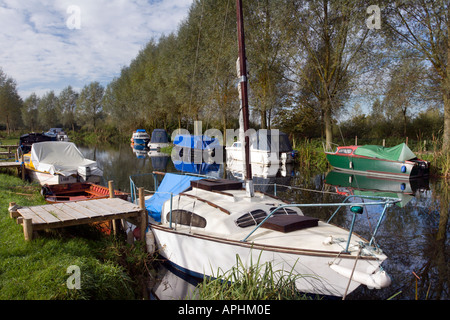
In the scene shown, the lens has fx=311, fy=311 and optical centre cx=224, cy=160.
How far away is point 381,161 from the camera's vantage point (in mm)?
18219

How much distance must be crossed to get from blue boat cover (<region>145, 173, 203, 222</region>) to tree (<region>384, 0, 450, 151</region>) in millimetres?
16540

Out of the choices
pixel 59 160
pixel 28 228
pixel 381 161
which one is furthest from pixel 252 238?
pixel 381 161

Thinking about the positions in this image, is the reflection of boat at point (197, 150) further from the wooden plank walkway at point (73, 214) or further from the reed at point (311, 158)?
the wooden plank walkway at point (73, 214)

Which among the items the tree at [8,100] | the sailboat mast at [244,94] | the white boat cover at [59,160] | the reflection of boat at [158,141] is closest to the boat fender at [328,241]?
the sailboat mast at [244,94]

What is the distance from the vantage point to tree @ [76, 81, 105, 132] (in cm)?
6488

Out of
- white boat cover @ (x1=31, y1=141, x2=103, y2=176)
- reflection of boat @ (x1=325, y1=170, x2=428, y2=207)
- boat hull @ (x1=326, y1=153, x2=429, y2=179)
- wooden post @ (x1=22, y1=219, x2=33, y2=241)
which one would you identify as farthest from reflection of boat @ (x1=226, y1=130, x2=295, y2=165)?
wooden post @ (x1=22, y1=219, x2=33, y2=241)

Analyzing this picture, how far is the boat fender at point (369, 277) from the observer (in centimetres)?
480

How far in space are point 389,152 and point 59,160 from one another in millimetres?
17741

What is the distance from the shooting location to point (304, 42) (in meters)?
22.7

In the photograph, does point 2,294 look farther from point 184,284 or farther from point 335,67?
point 335,67

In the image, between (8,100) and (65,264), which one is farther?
(8,100)

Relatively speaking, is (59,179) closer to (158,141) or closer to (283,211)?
(283,211)

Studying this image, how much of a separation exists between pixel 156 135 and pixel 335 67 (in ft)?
68.1

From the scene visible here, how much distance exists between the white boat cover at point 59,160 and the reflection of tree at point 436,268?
12147 mm
